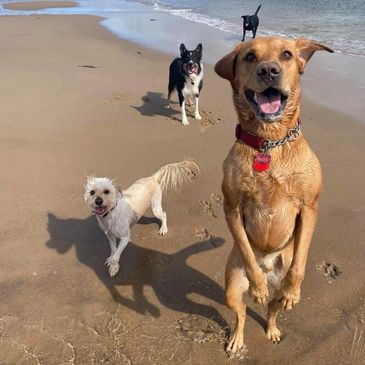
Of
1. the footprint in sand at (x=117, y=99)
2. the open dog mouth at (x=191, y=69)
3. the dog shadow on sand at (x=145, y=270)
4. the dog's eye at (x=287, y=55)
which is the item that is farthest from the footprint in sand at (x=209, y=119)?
Answer: the dog's eye at (x=287, y=55)

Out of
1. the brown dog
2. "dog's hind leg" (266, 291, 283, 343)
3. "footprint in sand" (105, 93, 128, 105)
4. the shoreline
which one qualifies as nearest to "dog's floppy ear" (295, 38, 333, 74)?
the brown dog

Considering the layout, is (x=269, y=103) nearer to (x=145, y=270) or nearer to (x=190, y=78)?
(x=145, y=270)

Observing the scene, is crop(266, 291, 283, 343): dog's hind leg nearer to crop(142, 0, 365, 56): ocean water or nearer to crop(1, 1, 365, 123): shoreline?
crop(1, 1, 365, 123): shoreline

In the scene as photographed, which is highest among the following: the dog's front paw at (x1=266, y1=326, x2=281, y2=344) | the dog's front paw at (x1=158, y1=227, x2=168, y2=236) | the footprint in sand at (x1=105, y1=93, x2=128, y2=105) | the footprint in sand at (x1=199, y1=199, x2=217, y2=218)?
the dog's front paw at (x1=266, y1=326, x2=281, y2=344)

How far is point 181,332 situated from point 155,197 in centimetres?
171

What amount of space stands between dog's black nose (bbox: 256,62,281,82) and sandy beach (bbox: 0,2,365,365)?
194cm

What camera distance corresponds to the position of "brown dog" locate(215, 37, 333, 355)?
8.67 ft

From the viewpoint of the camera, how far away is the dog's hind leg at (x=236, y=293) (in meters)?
2.96

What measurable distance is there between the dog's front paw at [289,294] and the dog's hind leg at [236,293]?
0.28m

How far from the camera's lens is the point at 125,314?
133 inches

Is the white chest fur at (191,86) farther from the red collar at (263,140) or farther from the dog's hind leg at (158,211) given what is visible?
the red collar at (263,140)

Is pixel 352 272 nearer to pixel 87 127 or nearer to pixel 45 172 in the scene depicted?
pixel 45 172

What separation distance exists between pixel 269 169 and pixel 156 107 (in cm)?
565

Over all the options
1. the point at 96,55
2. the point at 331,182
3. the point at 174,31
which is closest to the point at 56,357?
the point at 331,182
